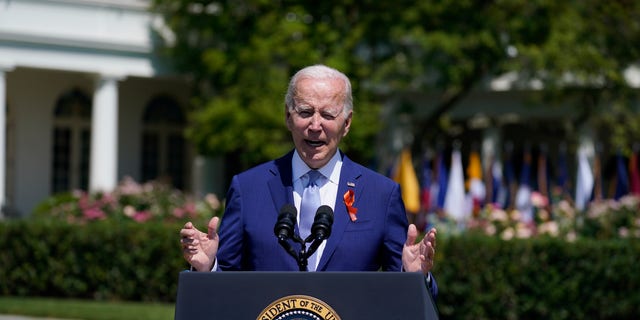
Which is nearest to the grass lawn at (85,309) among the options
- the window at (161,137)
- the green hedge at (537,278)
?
the green hedge at (537,278)

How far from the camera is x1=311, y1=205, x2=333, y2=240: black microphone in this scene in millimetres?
3842

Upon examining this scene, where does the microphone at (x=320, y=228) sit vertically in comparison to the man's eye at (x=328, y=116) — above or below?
below

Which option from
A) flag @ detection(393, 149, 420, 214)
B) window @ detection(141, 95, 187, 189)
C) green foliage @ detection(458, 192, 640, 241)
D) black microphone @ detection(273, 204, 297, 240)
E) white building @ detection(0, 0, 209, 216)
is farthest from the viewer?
window @ detection(141, 95, 187, 189)

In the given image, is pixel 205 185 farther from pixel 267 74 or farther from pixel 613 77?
pixel 613 77

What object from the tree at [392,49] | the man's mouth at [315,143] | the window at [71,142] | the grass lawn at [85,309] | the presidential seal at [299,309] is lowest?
the grass lawn at [85,309]

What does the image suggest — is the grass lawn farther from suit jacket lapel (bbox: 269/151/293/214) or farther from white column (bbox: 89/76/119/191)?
white column (bbox: 89/76/119/191)

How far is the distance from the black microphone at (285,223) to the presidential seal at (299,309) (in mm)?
259

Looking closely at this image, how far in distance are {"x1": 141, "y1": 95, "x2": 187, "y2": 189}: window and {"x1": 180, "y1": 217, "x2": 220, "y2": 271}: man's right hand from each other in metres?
25.7

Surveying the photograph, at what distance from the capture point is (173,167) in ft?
99.0

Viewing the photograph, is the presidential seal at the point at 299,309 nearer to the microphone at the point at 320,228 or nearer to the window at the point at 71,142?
the microphone at the point at 320,228

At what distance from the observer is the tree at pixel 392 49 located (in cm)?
2194

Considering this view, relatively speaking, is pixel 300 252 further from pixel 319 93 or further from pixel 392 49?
pixel 392 49

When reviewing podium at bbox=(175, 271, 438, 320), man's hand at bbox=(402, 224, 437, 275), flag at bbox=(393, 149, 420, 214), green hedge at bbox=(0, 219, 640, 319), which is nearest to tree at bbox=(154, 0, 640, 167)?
flag at bbox=(393, 149, 420, 214)

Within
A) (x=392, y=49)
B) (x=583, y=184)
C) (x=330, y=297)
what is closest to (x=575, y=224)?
(x=583, y=184)
